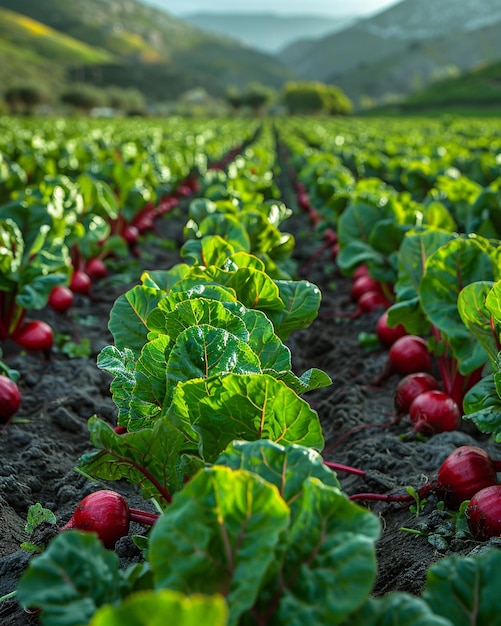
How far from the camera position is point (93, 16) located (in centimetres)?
18462

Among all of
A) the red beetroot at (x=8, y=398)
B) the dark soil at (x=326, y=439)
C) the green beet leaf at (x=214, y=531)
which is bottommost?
the dark soil at (x=326, y=439)

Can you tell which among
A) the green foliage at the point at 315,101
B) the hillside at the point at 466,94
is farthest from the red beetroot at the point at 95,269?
the green foliage at the point at 315,101

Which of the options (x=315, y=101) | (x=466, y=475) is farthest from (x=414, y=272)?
(x=315, y=101)

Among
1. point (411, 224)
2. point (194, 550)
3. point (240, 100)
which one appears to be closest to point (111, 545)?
point (194, 550)

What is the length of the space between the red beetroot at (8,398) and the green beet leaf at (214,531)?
2.62 metres

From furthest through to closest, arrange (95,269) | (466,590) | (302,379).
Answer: (95,269)
(302,379)
(466,590)

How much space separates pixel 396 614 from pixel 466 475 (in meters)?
1.63

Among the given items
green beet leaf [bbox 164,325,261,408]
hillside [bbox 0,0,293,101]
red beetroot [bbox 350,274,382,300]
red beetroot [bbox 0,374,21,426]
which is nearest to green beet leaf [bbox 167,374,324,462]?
green beet leaf [bbox 164,325,261,408]

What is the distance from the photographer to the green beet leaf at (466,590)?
4.83 feet

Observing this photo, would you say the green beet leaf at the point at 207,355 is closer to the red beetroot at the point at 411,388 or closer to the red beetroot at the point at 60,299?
the red beetroot at the point at 411,388

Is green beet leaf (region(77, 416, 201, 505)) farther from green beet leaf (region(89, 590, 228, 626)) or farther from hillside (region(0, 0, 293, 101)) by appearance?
hillside (region(0, 0, 293, 101))

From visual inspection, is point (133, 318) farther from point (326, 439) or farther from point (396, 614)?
point (396, 614)

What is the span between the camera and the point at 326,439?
165 inches

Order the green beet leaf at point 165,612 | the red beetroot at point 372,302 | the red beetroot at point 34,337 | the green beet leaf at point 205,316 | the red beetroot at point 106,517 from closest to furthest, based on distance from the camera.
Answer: the green beet leaf at point 165,612
the green beet leaf at point 205,316
the red beetroot at point 106,517
the red beetroot at point 34,337
the red beetroot at point 372,302
